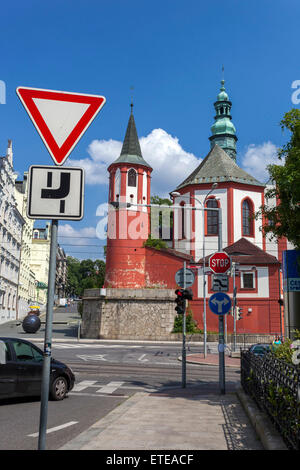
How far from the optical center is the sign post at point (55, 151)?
385cm

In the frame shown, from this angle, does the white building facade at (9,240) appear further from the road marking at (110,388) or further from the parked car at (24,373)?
the parked car at (24,373)

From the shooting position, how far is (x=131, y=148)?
4825 cm

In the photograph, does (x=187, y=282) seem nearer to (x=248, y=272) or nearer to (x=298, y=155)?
(x=298, y=155)

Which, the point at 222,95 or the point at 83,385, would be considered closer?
the point at 83,385

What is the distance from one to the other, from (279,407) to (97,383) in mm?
9370

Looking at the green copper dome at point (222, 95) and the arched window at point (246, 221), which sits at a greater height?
the green copper dome at point (222, 95)

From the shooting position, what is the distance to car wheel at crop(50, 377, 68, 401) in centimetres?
1064

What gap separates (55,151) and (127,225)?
133 ft

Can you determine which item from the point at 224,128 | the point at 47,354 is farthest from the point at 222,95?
the point at 47,354

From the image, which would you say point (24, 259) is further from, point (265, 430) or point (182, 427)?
point (265, 430)

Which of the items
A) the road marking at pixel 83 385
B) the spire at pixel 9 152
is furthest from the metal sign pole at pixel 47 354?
the spire at pixel 9 152

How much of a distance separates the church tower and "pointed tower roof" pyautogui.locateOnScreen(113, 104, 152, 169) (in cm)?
11

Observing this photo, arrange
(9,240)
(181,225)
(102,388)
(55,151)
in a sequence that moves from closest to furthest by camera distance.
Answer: (55,151) < (102,388) < (181,225) < (9,240)
